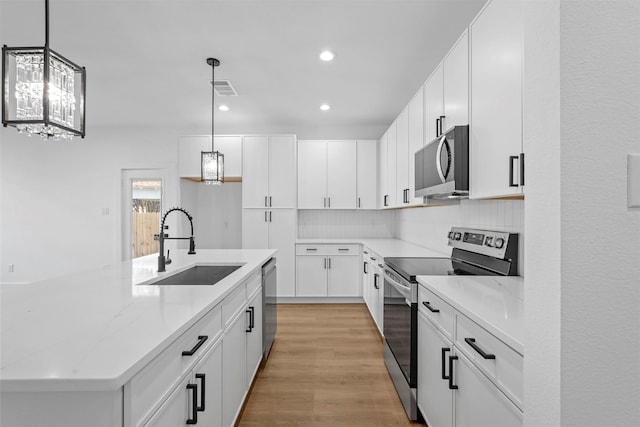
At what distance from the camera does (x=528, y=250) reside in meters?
0.84

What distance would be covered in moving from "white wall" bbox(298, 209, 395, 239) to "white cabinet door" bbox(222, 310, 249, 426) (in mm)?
3227

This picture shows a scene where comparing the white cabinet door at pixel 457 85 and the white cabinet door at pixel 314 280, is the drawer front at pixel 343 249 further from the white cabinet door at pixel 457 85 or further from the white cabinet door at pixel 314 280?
the white cabinet door at pixel 457 85

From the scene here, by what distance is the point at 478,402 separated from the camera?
1272 millimetres

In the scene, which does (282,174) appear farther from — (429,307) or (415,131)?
(429,307)

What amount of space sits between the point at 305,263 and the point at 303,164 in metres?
1.48

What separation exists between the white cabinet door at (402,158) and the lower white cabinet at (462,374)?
66.1 inches

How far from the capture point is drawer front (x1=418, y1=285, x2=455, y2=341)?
1533 millimetres

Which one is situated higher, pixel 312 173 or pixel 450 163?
pixel 312 173

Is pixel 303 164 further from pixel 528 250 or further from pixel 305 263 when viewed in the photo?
pixel 528 250

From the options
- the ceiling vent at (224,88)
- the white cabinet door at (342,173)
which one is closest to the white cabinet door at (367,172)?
the white cabinet door at (342,173)

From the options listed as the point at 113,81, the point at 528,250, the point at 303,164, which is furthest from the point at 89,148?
the point at 528,250

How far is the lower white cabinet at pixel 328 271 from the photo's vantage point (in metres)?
4.77

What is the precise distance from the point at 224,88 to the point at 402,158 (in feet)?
6.88

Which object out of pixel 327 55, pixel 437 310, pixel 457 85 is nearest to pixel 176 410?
pixel 437 310
